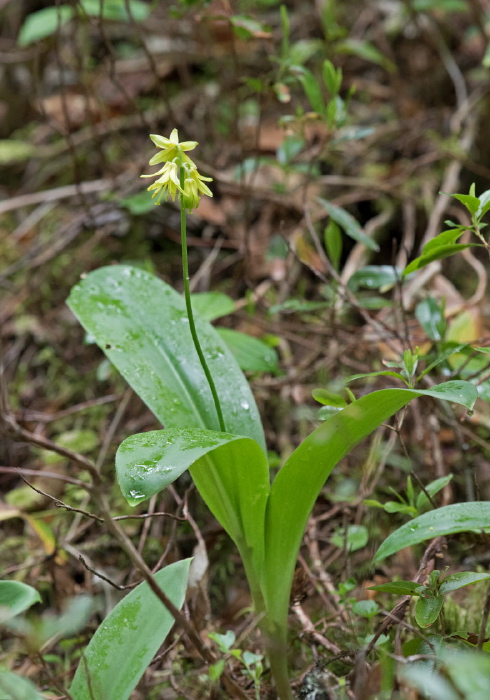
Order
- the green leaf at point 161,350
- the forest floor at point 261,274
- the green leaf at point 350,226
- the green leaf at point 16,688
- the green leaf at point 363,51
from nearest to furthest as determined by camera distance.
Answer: the green leaf at point 16,688 < the green leaf at point 161,350 < the forest floor at point 261,274 < the green leaf at point 350,226 < the green leaf at point 363,51

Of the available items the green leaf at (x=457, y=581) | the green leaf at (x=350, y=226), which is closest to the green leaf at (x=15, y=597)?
the green leaf at (x=457, y=581)

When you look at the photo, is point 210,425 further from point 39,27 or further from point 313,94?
point 39,27

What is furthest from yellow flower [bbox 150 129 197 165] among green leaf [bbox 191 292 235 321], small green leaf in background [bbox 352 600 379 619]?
small green leaf in background [bbox 352 600 379 619]

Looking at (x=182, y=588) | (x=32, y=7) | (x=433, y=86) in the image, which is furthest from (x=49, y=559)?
(x=32, y=7)

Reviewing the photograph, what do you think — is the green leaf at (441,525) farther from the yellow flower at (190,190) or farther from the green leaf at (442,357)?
the yellow flower at (190,190)

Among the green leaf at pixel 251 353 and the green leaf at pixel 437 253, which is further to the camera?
the green leaf at pixel 251 353

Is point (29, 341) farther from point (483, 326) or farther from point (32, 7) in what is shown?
point (32, 7)
